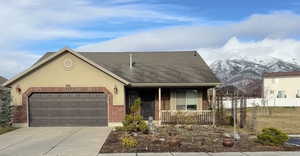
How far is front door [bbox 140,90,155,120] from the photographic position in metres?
24.3

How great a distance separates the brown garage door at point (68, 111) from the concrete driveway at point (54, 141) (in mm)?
1028

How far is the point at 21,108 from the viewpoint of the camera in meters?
21.4

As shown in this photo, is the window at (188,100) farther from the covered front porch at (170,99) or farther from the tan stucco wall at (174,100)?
the tan stucco wall at (174,100)

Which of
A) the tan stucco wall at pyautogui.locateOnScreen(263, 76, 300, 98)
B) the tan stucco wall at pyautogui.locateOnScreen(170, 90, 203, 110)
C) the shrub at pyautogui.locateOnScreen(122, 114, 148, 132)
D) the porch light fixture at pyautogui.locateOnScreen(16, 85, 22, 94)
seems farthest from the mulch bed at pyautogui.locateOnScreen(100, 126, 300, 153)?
the tan stucco wall at pyautogui.locateOnScreen(263, 76, 300, 98)

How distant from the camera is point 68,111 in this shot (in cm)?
2158

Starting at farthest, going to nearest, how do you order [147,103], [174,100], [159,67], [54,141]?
1. [159,67]
2. [147,103]
3. [174,100]
4. [54,141]

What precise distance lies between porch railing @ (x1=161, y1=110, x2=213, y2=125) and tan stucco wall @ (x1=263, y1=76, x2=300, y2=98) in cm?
4302

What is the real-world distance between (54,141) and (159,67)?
1123 centimetres

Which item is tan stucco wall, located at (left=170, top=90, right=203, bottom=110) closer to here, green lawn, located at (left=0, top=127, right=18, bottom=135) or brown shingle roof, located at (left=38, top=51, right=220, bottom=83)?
brown shingle roof, located at (left=38, top=51, right=220, bottom=83)

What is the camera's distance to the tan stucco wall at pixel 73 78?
21.5 meters

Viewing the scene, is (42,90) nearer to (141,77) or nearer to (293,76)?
(141,77)

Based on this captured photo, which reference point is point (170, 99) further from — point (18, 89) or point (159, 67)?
point (18, 89)

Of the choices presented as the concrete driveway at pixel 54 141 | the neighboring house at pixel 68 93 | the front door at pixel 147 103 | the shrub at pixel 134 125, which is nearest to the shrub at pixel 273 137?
the shrub at pixel 134 125

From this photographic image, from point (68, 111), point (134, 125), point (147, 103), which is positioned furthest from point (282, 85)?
point (134, 125)
